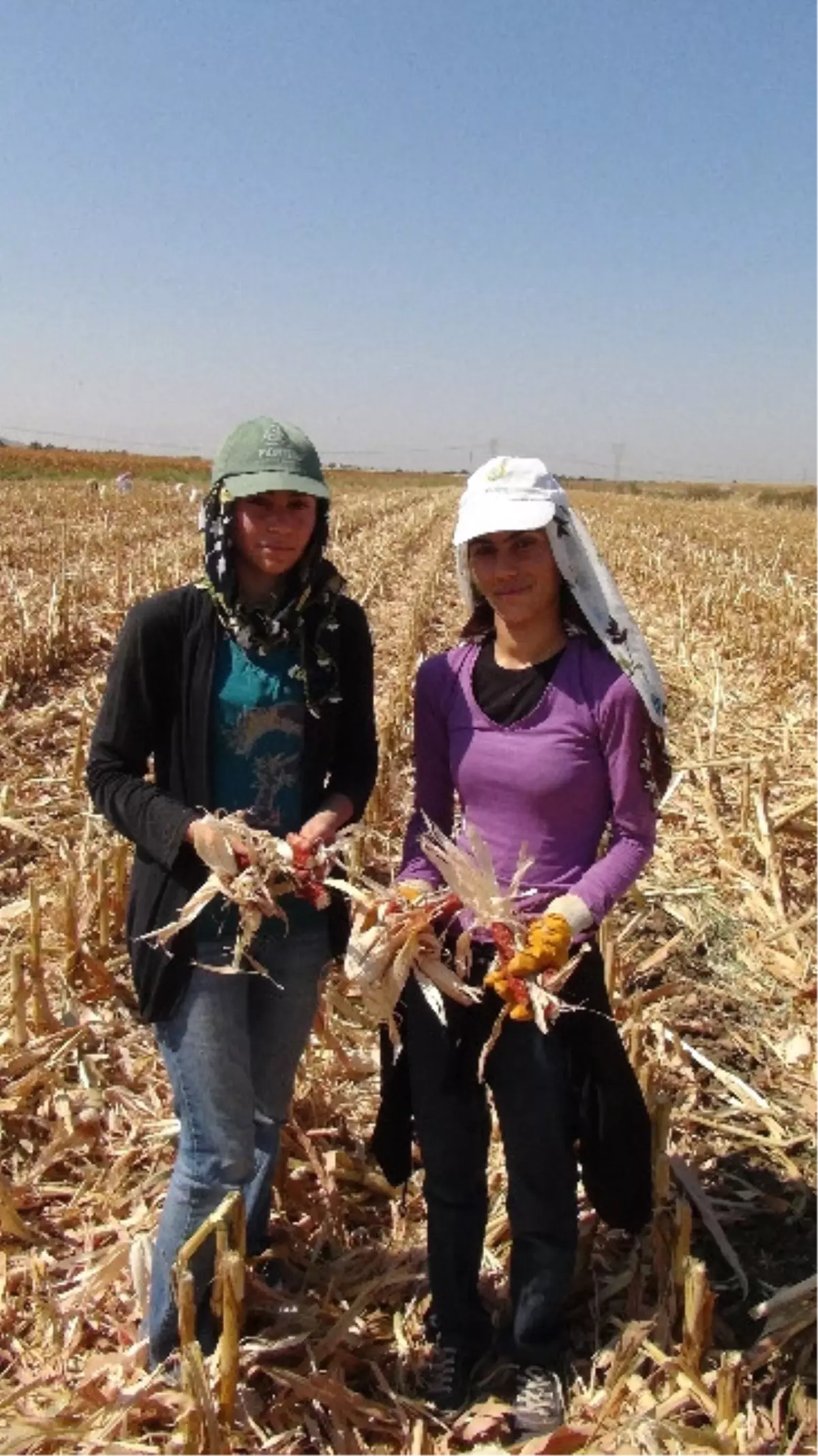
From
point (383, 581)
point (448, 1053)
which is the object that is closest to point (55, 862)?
point (448, 1053)

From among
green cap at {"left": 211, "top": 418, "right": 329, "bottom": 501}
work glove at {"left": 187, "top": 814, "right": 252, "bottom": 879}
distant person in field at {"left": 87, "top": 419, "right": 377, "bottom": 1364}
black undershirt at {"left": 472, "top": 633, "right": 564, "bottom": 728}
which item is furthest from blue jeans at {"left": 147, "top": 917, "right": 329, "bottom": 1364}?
green cap at {"left": 211, "top": 418, "right": 329, "bottom": 501}

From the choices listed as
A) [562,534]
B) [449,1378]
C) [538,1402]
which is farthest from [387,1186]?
[562,534]

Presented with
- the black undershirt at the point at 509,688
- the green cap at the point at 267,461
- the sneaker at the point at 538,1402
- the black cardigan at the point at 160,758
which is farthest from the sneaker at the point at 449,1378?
the green cap at the point at 267,461

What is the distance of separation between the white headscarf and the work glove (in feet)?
2.31

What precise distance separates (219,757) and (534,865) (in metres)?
0.64

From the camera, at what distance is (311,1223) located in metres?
2.89

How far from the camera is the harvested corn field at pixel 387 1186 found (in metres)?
2.25

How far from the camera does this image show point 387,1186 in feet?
9.84

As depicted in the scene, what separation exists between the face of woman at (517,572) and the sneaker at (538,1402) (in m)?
1.49

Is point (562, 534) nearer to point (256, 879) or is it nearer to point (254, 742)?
point (254, 742)

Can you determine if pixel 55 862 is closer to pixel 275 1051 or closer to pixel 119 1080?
pixel 119 1080

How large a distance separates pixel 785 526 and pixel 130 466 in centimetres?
3197

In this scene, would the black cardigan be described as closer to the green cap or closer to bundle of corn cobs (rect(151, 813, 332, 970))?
bundle of corn cobs (rect(151, 813, 332, 970))

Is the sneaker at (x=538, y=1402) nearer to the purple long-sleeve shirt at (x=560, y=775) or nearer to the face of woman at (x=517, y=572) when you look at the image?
the purple long-sleeve shirt at (x=560, y=775)
